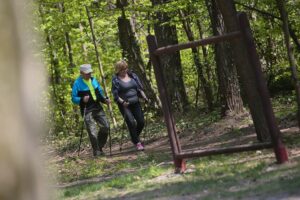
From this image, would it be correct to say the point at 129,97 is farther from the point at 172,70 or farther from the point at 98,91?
the point at 172,70

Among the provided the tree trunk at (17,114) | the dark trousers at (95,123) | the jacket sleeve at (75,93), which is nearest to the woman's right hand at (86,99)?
the jacket sleeve at (75,93)

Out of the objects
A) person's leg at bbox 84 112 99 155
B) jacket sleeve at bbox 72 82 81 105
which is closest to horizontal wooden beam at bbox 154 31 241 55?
jacket sleeve at bbox 72 82 81 105

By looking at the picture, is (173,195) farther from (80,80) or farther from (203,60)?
(203,60)

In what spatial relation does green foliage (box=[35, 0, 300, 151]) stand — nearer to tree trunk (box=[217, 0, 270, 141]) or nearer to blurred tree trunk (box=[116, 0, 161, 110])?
blurred tree trunk (box=[116, 0, 161, 110])

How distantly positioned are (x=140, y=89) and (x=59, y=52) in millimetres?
16107

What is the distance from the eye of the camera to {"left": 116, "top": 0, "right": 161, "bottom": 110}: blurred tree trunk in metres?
19.6

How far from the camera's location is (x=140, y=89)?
1208 cm

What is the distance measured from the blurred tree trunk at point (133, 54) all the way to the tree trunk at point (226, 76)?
6.27m

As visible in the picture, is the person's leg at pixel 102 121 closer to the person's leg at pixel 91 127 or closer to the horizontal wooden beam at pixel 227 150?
the person's leg at pixel 91 127

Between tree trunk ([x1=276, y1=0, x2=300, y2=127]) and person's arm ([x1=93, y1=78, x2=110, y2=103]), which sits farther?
person's arm ([x1=93, y1=78, x2=110, y2=103])

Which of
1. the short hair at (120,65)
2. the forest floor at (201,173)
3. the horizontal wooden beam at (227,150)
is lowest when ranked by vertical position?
the forest floor at (201,173)

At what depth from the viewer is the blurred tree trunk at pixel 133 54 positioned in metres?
19.6

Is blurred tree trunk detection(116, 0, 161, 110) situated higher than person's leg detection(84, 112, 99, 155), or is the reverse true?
blurred tree trunk detection(116, 0, 161, 110)

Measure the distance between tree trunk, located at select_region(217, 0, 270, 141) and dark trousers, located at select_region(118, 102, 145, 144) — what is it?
13.1 feet
